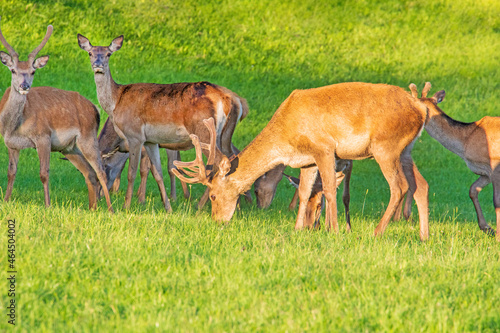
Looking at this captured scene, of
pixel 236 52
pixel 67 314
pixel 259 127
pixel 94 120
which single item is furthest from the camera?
pixel 236 52

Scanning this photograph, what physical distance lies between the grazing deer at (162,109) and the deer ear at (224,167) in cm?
151

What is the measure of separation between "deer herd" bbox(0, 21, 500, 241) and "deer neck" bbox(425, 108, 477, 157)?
0.6 inches

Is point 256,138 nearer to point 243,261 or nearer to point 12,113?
point 243,261

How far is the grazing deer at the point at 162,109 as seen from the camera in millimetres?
9992

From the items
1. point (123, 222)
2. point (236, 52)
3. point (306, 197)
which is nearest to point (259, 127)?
point (236, 52)

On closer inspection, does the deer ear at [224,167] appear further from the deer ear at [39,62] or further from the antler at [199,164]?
the deer ear at [39,62]

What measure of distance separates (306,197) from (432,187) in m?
6.28

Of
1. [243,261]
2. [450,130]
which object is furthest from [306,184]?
[243,261]

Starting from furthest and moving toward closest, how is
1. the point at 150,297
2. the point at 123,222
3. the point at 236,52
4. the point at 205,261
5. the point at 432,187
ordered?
the point at 236,52
the point at 432,187
the point at 123,222
the point at 205,261
the point at 150,297

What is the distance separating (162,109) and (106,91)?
1.01 metres

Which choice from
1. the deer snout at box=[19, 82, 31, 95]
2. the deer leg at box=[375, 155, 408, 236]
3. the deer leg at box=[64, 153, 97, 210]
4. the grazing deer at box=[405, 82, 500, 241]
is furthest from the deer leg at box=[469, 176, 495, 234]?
the deer snout at box=[19, 82, 31, 95]

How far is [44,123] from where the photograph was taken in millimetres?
9312

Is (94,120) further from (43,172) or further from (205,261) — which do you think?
(205,261)

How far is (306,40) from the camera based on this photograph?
68.5 ft
